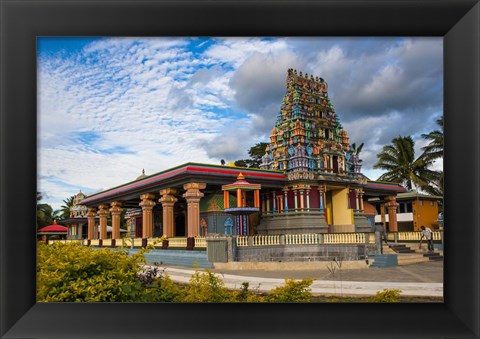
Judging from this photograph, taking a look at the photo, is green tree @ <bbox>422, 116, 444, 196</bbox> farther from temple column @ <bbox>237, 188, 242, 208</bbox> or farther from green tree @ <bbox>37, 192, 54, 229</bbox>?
green tree @ <bbox>37, 192, 54, 229</bbox>

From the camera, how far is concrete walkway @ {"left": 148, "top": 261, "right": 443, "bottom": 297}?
9.07m

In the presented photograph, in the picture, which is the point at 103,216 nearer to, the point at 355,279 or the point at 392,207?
the point at 392,207

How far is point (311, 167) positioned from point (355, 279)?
9462 millimetres

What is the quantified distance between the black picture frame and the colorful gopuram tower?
14865mm

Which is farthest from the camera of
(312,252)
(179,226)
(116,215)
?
(179,226)

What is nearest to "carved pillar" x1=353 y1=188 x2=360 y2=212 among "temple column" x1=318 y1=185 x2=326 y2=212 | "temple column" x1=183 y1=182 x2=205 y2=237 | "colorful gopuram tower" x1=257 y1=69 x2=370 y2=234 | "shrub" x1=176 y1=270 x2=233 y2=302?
"colorful gopuram tower" x1=257 y1=69 x2=370 y2=234

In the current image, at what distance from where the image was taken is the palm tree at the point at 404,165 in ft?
90.7

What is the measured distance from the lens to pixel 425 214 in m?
26.1

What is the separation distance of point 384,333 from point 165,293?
2.73 meters

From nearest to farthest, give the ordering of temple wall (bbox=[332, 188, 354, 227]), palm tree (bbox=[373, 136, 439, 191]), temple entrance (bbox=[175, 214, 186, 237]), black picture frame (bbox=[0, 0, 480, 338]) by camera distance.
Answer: black picture frame (bbox=[0, 0, 480, 338]), temple wall (bbox=[332, 188, 354, 227]), temple entrance (bbox=[175, 214, 186, 237]), palm tree (bbox=[373, 136, 439, 191])
